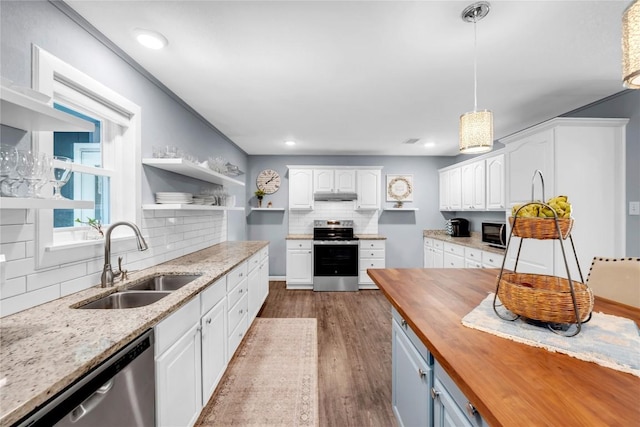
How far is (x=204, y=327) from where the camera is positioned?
1778 mm

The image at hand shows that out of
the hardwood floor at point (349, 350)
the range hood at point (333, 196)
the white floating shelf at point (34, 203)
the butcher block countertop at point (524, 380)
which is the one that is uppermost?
the range hood at point (333, 196)

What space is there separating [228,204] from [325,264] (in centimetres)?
209

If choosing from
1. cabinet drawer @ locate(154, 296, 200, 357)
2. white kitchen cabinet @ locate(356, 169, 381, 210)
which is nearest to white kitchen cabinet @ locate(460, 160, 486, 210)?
white kitchen cabinet @ locate(356, 169, 381, 210)

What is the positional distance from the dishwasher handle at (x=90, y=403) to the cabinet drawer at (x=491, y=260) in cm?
357

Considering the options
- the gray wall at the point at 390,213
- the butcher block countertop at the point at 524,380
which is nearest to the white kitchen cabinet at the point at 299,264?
the gray wall at the point at 390,213

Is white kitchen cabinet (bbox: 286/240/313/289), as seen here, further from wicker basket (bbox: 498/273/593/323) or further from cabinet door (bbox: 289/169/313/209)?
wicker basket (bbox: 498/273/593/323)

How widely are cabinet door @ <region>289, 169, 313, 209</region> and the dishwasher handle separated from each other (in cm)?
417

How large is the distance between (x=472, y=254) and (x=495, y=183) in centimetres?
104

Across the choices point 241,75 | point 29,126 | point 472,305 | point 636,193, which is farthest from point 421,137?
point 29,126

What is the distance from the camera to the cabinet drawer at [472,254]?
361 centimetres

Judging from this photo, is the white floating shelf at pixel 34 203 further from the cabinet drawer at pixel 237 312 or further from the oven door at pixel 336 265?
the oven door at pixel 336 265

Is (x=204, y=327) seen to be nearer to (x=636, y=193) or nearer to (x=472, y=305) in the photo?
(x=472, y=305)

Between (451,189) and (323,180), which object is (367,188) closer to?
(323,180)

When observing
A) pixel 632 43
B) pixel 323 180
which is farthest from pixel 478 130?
pixel 323 180
